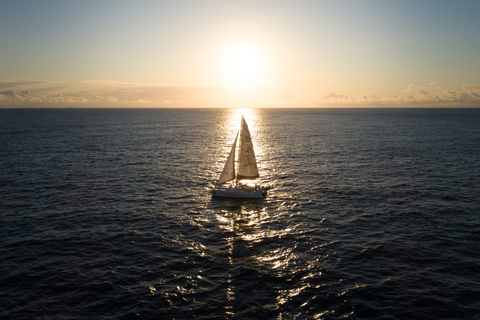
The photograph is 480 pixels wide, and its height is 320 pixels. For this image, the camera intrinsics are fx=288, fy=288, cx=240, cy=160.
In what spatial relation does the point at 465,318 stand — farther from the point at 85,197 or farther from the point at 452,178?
the point at 85,197

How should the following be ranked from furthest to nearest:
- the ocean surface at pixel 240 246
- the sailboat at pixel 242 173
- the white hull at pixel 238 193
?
the sailboat at pixel 242 173 < the white hull at pixel 238 193 < the ocean surface at pixel 240 246

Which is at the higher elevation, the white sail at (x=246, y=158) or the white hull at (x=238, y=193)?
the white sail at (x=246, y=158)

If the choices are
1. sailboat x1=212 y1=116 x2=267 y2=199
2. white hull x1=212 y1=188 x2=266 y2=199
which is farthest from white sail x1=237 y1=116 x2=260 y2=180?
white hull x1=212 y1=188 x2=266 y2=199

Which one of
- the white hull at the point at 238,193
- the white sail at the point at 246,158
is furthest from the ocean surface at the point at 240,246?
the white sail at the point at 246,158

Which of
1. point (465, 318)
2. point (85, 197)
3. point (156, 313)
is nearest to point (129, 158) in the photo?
point (85, 197)

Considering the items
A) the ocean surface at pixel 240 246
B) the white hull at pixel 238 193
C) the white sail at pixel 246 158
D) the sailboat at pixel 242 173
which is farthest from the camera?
the white sail at pixel 246 158

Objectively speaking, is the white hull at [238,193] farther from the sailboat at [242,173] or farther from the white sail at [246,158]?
the white sail at [246,158]

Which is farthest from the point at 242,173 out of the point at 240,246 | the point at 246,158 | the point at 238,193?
the point at 240,246

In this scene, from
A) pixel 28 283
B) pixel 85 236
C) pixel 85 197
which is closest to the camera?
pixel 28 283
